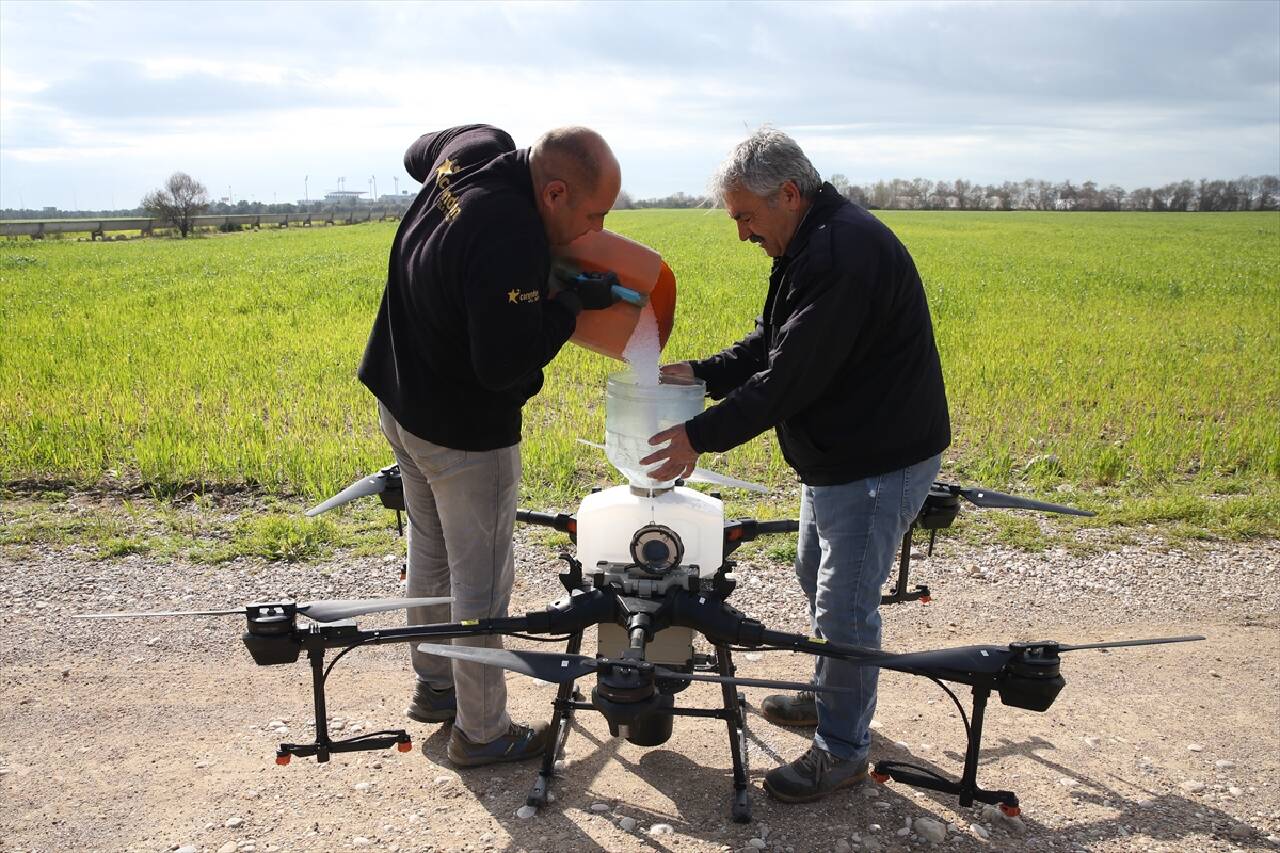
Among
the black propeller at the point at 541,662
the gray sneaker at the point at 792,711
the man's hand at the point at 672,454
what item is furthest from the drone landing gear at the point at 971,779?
the gray sneaker at the point at 792,711

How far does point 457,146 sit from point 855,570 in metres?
1.97

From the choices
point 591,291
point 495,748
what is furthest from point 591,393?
point 591,291

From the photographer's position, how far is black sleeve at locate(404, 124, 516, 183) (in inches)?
128

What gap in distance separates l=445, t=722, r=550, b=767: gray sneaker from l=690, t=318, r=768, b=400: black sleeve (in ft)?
4.81

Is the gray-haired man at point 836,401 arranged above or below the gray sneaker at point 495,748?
above

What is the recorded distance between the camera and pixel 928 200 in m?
102

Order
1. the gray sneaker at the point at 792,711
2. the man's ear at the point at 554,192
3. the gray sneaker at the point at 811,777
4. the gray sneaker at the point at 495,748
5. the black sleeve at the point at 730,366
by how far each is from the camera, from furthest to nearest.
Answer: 1. the gray sneaker at the point at 792,711
2. the black sleeve at the point at 730,366
3. the gray sneaker at the point at 495,748
4. the gray sneaker at the point at 811,777
5. the man's ear at the point at 554,192

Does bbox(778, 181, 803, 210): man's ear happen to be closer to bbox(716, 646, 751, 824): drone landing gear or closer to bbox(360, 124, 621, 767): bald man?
bbox(360, 124, 621, 767): bald man

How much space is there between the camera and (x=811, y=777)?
341 cm

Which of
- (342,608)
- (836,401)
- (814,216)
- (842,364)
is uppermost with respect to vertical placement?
(814,216)

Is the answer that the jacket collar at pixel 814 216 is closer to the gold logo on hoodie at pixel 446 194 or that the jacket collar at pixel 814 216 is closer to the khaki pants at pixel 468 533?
the gold logo on hoodie at pixel 446 194

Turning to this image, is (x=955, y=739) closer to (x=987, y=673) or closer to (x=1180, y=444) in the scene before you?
(x=987, y=673)

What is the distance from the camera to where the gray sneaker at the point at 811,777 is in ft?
11.1

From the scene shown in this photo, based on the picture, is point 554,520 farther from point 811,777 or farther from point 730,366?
point 811,777
